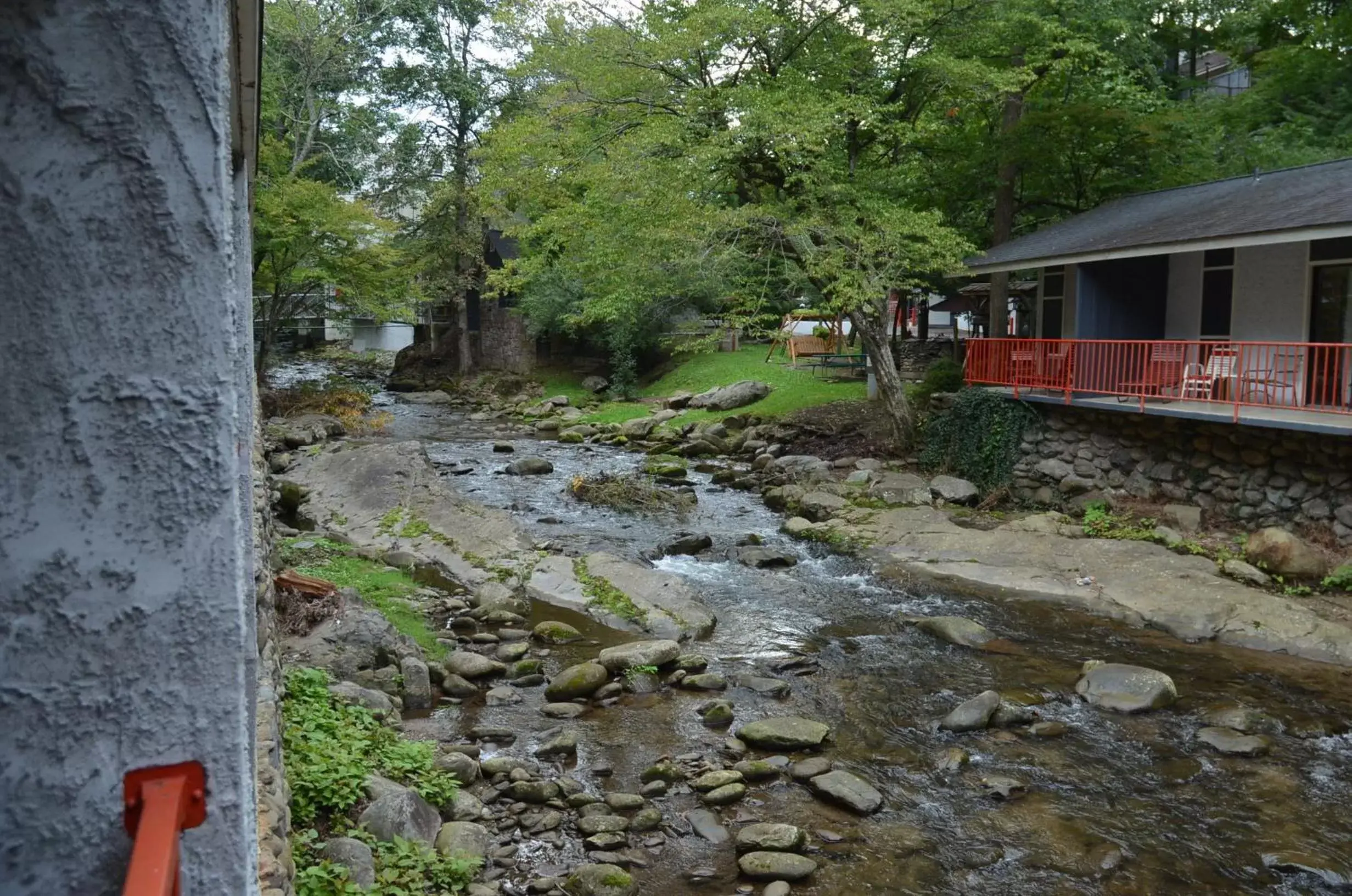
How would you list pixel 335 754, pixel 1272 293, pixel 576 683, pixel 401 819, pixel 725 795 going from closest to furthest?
pixel 401 819, pixel 335 754, pixel 725 795, pixel 576 683, pixel 1272 293

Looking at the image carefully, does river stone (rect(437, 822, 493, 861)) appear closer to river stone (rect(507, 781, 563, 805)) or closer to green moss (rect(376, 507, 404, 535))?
river stone (rect(507, 781, 563, 805))

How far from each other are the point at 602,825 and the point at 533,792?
679 mm

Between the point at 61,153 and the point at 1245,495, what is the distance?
1591cm

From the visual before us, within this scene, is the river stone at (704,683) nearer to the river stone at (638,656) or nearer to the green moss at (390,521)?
the river stone at (638,656)

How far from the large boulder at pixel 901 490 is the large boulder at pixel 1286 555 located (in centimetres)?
529

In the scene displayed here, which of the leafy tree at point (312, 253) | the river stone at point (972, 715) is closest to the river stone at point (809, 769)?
the river stone at point (972, 715)

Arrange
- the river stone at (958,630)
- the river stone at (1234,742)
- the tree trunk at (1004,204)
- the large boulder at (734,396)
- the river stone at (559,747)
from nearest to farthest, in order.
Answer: the river stone at (559,747)
the river stone at (1234,742)
the river stone at (958,630)
the tree trunk at (1004,204)
the large boulder at (734,396)

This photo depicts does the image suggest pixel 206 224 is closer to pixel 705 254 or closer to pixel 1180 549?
pixel 1180 549

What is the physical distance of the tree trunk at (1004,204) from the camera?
21.3 meters

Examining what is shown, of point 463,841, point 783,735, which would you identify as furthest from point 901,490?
point 463,841

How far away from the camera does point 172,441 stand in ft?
4.86

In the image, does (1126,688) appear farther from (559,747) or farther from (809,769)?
(559,747)

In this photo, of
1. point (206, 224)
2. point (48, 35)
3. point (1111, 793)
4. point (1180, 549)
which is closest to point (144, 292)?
point (206, 224)

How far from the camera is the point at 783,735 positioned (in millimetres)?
8758
